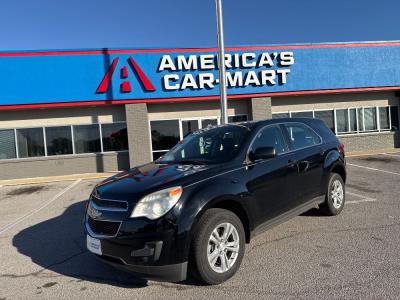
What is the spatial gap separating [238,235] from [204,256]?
56cm

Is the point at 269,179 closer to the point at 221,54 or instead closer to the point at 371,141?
the point at 221,54

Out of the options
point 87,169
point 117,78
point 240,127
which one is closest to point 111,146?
point 87,169

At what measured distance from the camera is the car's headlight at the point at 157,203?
3.66m

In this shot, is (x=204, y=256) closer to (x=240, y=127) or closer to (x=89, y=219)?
(x=89, y=219)

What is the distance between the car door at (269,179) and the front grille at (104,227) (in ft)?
5.29

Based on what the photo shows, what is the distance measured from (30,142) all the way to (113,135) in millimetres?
3376

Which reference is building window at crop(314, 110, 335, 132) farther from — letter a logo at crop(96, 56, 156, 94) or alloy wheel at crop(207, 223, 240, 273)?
alloy wheel at crop(207, 223, 240, 273)

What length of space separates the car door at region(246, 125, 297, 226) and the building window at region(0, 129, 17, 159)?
517 inches

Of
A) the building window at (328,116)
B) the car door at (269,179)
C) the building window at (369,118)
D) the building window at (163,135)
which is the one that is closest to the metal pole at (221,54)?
the building window at (163,135)

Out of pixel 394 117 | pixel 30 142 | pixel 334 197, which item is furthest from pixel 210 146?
pixel 394 117

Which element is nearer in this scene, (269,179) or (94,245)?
(94,245)

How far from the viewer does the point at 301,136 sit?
5.84 m

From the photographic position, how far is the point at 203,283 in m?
3.93

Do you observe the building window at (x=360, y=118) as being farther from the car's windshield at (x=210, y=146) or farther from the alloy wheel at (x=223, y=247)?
the alloy wheel at (x=223, y=247)
